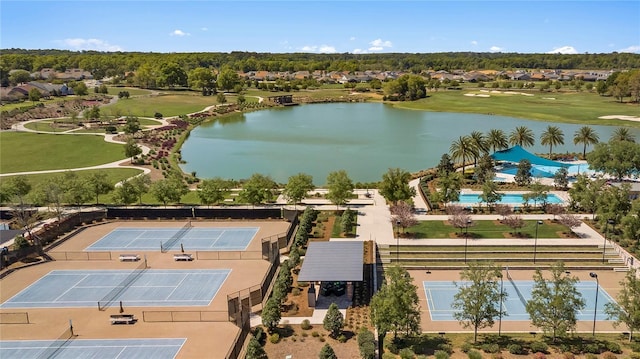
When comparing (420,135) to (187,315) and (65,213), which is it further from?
(187,315)

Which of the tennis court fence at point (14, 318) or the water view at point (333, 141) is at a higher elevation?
the water view at point (333, 141)

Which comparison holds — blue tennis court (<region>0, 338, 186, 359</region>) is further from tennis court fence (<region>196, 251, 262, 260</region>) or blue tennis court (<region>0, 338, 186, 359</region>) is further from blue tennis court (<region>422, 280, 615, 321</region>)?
blue tennis court (<region>422, 280, 615, 321</region>)

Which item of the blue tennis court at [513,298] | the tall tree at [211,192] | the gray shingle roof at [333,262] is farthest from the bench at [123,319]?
the tall tree at [211,192]

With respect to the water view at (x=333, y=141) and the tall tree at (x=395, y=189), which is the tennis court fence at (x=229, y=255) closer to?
the tall tree at (x=395, y=189)

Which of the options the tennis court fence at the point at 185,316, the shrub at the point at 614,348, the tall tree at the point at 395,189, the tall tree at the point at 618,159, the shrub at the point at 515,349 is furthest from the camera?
the tall tree at the point at 618,159

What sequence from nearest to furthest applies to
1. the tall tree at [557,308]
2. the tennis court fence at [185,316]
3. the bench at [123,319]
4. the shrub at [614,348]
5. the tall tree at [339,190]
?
the shrub at [614,348], the tall tree at [557,308], the bench at [123,319], the tennis court fence at [185,316], the tall tree at [339,190]

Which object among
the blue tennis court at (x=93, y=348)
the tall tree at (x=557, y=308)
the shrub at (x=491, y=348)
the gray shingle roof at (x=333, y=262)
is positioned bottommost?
the blue tennis court at (x=93, y=348)

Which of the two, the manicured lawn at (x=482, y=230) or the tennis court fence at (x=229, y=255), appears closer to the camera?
the tennis court fence at (x=229, y=255)

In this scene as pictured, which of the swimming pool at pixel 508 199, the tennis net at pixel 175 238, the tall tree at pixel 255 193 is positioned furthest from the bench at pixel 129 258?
the swimming pool at pixel 508 199
